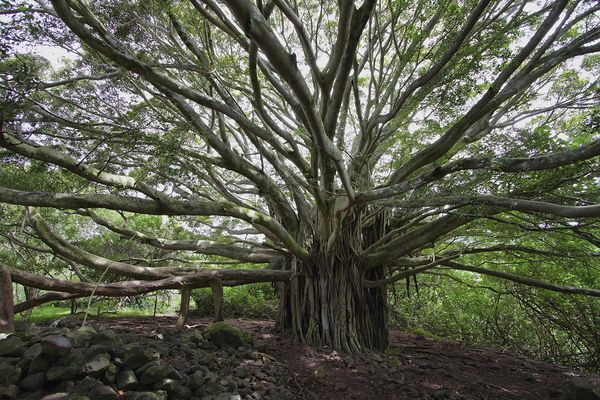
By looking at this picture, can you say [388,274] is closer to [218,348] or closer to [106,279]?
[218,348]

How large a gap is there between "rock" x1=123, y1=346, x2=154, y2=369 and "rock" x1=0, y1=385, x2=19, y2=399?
2.08 feet

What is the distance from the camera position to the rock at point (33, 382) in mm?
2100

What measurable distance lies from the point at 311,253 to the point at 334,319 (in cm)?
107

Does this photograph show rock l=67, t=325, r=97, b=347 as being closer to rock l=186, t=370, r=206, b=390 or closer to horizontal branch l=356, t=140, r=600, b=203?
rock l=186, t=370, r=206, b=390

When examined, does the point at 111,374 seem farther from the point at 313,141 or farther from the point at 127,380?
the point at 313,141

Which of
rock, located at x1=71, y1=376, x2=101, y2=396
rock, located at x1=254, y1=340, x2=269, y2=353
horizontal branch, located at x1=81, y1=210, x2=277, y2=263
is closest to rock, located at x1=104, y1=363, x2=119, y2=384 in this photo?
rock, located at x1=71, y1=376, x2=101, y2=396

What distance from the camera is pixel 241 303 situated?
28.7 ft

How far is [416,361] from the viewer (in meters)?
4.88

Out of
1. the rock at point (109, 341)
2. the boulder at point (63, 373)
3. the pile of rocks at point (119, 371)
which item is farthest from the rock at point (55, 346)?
the rock at point (109, 341)

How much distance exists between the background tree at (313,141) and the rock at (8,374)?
32.0 inches

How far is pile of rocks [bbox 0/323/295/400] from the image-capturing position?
83.8 inches

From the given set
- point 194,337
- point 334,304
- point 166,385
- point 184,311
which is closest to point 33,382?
point 166,385

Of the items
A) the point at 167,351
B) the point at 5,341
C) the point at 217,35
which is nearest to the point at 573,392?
the point at 167,351

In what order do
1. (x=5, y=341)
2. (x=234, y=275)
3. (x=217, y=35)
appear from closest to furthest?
(x=5, y=341), (x=234, y=275), (x=217, y=35)
